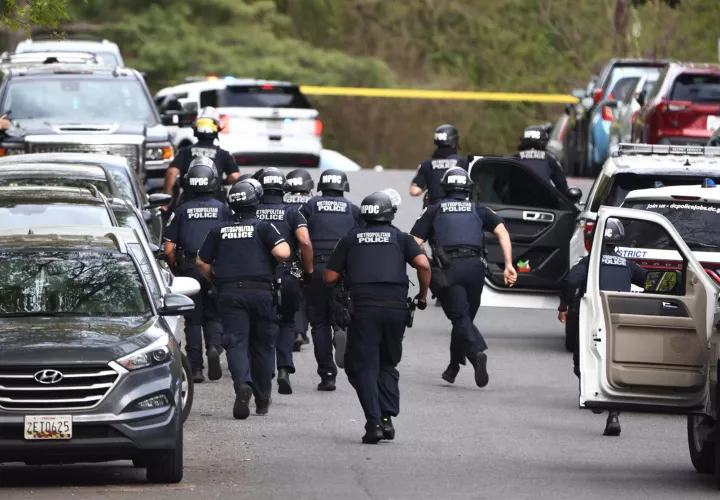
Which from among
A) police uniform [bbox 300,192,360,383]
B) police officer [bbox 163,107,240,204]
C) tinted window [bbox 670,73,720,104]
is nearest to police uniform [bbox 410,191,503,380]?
police uniform [bbox 300,192,360,383]

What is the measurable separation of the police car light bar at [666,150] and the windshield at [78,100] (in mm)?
Answer: 8005

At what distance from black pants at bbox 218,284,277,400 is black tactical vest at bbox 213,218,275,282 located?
11cm

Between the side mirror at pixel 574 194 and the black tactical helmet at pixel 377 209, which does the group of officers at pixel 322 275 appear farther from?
the side mirror at pixel 574 194

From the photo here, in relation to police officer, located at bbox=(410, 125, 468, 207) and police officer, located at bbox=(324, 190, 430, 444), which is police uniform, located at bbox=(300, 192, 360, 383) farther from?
police officer, located at bbox=(410, 125, 468, 207)

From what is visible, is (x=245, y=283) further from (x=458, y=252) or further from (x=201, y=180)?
(x=458, y=252)

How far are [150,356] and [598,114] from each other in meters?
20.5

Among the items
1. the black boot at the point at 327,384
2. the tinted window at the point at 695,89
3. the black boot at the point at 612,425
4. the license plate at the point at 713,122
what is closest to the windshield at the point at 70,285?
the black boot at the point at 612,425

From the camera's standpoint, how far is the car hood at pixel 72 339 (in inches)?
448

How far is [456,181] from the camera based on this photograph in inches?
663

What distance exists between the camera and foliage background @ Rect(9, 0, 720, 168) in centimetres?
4169

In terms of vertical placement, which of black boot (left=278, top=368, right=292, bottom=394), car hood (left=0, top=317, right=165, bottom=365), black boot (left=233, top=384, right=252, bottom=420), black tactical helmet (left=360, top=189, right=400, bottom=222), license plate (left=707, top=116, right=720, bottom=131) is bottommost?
black boot (left=278, top=368, right=292, bottom=394)

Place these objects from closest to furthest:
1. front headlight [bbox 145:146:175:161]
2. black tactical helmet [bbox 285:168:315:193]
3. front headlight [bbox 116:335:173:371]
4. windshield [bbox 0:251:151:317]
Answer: front headlight [bbox 116:335:173:371] < windshield [bbox 0:251:151:317] < black tactical helmet [bbox 285:168:315:193] < front headlight [bbox 145:146:175:161]

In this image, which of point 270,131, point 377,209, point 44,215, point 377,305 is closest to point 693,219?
point 377,209

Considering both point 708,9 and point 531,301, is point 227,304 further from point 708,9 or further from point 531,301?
point 708,9
